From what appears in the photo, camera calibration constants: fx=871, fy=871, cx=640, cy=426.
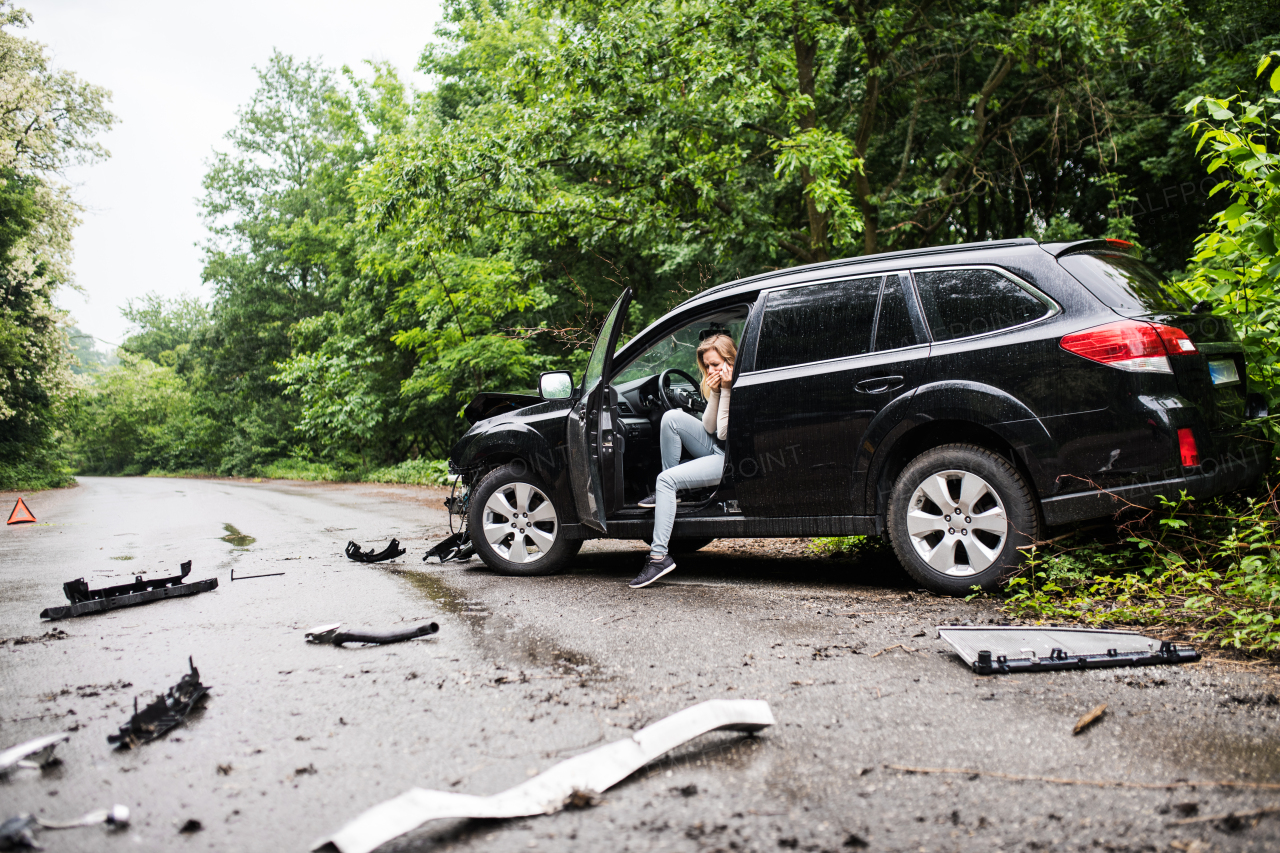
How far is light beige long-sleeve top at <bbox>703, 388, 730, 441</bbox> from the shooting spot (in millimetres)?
5684

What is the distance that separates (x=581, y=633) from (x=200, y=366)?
46394 mm

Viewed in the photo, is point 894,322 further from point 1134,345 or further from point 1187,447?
point 1187,447

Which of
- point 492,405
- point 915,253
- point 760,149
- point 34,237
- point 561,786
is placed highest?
point 34,237

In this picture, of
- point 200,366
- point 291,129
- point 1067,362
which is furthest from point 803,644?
point 200,366

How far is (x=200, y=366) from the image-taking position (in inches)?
1764

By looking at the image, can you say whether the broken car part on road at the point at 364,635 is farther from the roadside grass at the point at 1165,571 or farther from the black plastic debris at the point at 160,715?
the roadside grass at the point at 1165,571

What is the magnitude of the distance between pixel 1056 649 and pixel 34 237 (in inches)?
1379

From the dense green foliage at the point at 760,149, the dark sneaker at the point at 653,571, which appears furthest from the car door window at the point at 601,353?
the dense green foliage at the point at 760,149

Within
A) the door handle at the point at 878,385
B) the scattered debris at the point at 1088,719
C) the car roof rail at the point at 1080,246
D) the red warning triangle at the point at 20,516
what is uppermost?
the car roof rail at the point at 1080,246

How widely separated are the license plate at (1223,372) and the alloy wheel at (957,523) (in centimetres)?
125

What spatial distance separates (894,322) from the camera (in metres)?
5.04

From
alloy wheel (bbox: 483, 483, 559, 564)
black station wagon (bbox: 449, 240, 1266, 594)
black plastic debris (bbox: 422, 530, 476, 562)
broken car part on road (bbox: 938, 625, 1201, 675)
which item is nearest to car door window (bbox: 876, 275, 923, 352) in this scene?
black station wagon (bbox: 449, 240, 1266, 594)

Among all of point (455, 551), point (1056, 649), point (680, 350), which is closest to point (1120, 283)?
point (1056, 649)

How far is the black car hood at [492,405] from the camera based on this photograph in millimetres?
6859
